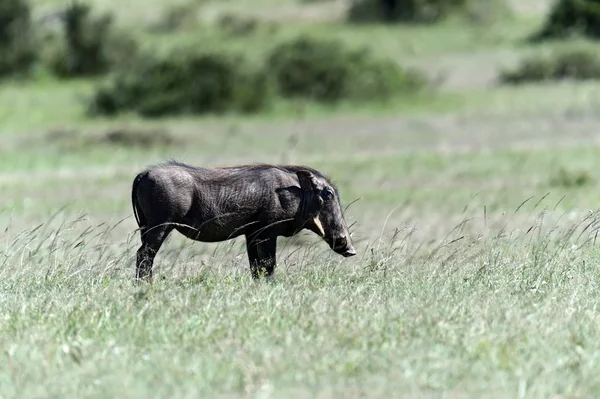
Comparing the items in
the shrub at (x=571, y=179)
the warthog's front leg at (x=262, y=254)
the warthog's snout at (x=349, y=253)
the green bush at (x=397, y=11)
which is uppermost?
the warthog's front leg at (x=262, y=254)

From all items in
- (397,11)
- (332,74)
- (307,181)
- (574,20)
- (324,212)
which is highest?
(307,181)

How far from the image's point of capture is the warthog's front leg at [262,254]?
9961 mm

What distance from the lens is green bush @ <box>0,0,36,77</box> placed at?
152 ft

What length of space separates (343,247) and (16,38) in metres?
39.7

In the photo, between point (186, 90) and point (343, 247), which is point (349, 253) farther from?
point (186, 90)

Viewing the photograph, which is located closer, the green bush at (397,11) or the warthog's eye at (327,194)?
the warthog's eye at (327,194)

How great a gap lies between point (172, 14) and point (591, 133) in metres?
29.0

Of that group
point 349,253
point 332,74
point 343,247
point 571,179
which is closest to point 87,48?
point 332,74

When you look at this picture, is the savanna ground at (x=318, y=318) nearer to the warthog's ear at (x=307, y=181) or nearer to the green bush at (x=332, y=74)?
the warthog's ear at (x=307, y=181)

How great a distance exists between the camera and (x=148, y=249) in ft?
32.2

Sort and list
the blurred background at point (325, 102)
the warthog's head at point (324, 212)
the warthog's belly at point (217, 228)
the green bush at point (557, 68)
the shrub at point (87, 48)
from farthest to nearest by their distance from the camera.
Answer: the shrub at point (87, 48), the green bush at point (557, 68), the blurred background at point (325, 102), the warthog's head at point (324, 212), the warthog's belly at point (217, 228)

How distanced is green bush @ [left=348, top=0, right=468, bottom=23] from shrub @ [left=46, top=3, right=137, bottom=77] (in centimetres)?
1112

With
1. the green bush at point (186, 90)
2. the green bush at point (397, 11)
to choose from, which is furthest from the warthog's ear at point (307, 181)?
the green bush at point (397, 11)

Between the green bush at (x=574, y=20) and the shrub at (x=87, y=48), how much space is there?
52.8 ft
